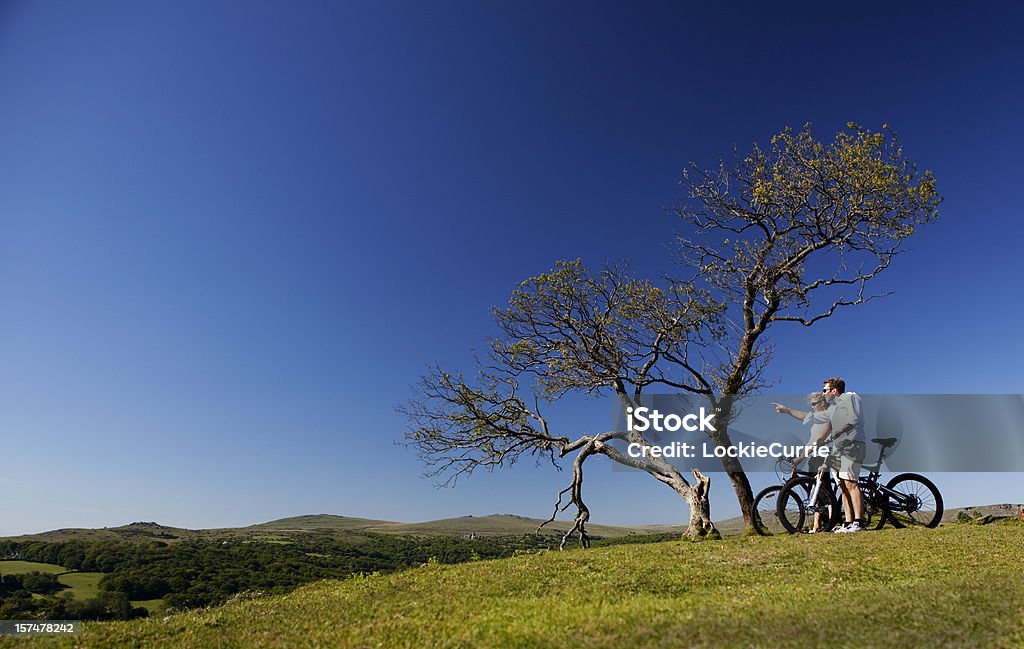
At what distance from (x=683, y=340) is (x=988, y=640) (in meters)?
17.7

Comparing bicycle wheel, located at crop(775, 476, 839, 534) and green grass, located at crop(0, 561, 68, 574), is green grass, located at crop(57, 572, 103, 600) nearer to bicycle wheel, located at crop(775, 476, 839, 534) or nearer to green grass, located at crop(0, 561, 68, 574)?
green grass, located at crop(0, 561, 68, 574)

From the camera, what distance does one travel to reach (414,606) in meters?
7.14

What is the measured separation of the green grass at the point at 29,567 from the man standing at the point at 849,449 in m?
28.5

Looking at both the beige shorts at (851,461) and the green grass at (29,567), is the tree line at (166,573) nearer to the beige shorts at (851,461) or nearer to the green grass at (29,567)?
the green grass at (29,567)

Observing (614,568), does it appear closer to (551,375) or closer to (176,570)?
(551,375)

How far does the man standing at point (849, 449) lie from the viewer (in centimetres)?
1279

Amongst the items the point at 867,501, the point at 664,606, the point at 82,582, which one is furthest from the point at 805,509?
the point at 82,582

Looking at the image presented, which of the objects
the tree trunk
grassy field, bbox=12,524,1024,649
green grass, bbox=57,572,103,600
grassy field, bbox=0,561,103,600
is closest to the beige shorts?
grassy field, bbox=12,524,1024,649

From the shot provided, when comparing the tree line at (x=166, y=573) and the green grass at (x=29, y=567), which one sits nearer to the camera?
the tree line at (x=166, y=573)

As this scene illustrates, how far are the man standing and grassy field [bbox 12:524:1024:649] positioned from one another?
2157 mm

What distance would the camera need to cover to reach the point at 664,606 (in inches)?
247

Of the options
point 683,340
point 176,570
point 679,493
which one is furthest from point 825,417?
point 176,570

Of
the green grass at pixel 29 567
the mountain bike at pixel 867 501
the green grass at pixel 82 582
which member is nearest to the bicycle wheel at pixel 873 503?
the mountain bike at pixel 867 501

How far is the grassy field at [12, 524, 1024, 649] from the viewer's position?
5062 millimetres
